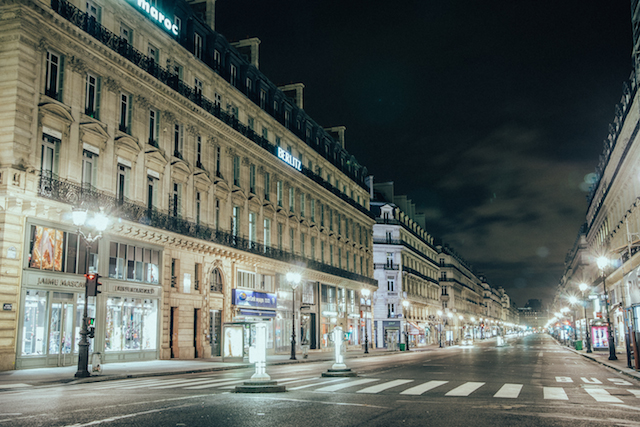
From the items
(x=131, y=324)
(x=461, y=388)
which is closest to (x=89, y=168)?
(x=131, y=324)

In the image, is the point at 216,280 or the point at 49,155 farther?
the point at 216,280

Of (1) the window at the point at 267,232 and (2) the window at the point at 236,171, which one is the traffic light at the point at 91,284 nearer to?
(2) the window at the point at 236,171

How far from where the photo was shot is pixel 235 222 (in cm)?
3806

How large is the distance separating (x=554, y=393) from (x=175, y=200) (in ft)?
77.9

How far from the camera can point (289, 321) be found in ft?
147

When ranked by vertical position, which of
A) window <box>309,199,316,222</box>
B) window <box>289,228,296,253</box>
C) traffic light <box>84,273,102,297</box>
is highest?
window <box>309,199,316,222</box>

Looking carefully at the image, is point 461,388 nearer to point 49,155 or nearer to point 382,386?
point 382,386

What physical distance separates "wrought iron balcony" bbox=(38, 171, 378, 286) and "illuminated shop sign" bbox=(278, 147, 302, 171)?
7032 millimetres

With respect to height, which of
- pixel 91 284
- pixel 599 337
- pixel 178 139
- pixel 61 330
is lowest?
pixel 599 337

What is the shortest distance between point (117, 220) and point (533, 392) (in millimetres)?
19846

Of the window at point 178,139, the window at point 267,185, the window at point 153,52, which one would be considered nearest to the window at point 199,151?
the window at point 178,139

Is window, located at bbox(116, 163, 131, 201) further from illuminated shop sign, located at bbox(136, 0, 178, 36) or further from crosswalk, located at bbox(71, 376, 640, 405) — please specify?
crosswalk, located at bbox(71, 376, 640, 405)

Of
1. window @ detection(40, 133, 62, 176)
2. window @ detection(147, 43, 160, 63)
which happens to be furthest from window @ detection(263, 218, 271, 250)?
window @ detection(40, 133, 62, 176)

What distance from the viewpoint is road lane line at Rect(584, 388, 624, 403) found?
1171 centimetres
